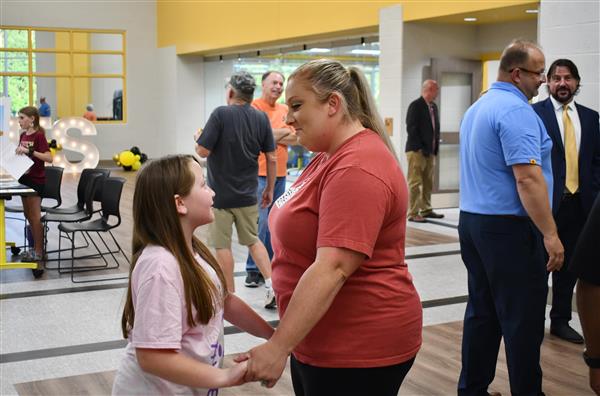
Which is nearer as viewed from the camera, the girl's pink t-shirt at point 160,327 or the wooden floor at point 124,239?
the girl's pink t-shirt at point 160,327

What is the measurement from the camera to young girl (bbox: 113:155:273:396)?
5.64 ft

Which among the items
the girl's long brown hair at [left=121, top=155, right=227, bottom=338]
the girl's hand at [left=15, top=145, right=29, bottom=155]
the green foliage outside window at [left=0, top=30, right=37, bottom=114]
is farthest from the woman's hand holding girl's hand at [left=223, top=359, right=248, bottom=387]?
the green foliage outside window at [left=0, top=30, right=37, bottom=114]

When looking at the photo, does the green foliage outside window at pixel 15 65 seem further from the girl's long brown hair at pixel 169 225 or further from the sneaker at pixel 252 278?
the girl's long brown hair at pixel 169 225

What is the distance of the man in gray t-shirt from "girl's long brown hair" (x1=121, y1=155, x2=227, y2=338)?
129 inches


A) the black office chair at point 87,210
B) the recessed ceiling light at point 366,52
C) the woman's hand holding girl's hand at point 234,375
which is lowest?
the black office chair at point 87,210

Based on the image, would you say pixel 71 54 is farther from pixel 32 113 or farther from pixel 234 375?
pixel 234 375

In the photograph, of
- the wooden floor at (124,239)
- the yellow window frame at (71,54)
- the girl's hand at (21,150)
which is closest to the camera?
the wooden floor at (124,239)

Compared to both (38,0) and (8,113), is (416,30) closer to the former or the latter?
(8,113)

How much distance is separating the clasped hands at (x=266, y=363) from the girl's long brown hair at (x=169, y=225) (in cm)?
15

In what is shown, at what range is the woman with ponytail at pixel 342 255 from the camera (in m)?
1.76

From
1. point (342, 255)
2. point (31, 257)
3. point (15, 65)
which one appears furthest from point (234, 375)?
point (15, 65)

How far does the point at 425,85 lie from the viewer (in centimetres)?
987

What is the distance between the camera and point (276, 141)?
234 inches

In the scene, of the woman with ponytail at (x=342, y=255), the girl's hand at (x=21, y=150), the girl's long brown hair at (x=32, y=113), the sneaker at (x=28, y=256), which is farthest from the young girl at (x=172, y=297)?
the girl's long brown hair at (x=32, y=113)
